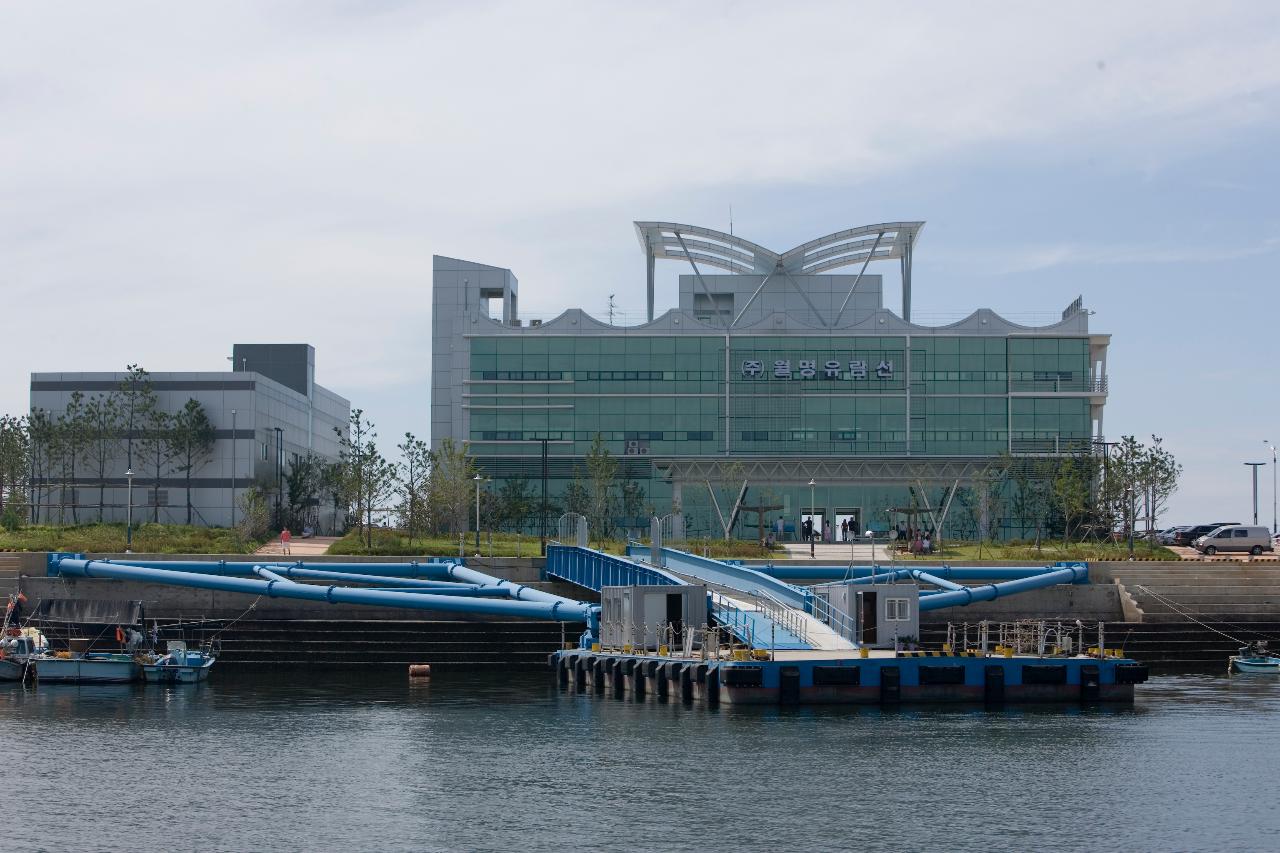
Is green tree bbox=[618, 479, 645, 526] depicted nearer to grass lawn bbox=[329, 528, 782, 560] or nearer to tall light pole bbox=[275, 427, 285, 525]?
grass lawn bbox=[329, 528, 782, 560]

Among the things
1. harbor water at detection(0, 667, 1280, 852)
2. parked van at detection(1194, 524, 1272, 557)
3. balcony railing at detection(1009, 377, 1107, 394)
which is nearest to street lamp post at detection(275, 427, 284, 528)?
balcony railing at detection(1009, 377, 1107, 394)

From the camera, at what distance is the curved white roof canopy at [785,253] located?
130m

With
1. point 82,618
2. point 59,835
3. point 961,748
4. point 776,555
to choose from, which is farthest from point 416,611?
point 59,835

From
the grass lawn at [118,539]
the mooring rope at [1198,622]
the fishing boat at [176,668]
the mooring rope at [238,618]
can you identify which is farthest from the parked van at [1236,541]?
the fishing boat at [176,668]

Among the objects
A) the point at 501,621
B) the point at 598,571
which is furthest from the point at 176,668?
the point at 598,571

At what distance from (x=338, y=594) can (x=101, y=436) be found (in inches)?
2095

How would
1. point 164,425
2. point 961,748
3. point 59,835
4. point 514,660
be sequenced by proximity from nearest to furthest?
point 59,835
point 961,748
point 514,660
point 164,425

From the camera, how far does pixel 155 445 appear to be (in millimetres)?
120062

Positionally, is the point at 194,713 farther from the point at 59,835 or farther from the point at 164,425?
the point at 164,425

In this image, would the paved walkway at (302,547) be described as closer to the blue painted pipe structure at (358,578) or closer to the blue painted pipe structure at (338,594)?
the blue painted pipe structure at (358,578)

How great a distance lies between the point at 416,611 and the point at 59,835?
4213 cm

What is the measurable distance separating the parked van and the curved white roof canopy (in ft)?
123

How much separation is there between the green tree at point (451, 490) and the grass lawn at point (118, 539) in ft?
45.0

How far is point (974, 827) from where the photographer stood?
35469 millimetres
